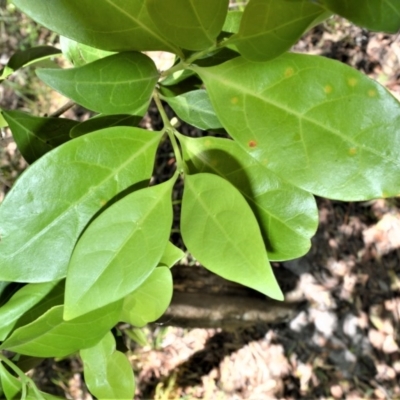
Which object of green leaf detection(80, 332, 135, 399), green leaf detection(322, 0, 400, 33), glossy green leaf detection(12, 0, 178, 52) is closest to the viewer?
green leaf detection(322, 0, 400, 33)

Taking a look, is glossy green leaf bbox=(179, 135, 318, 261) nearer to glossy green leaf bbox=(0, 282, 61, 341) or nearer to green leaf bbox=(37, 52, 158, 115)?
green leaf bbox=(37, 52, 158, 115)

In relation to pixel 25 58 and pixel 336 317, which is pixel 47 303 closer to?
pixel 25 58

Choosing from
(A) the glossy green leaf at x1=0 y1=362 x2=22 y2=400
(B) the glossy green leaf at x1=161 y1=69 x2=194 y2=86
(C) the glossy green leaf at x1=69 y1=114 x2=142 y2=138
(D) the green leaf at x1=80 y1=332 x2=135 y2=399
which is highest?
(B) the glossy green leaf at x1=161 y1=69 x2=194 y2=86

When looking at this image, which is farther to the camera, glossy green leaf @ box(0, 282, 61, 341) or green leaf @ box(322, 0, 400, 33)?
glossy green leaf @ box(0, 282, 61, 341)

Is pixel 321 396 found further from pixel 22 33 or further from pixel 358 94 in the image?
pixel 22 33

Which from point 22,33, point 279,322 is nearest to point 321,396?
point 279,322

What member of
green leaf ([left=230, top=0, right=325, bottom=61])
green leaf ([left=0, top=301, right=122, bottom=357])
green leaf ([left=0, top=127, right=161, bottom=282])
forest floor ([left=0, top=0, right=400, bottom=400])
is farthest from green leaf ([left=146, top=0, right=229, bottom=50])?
forest floor ([left=0, top=0, right=400, bottom=400])

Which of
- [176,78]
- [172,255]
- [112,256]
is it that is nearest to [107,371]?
[172,255]
